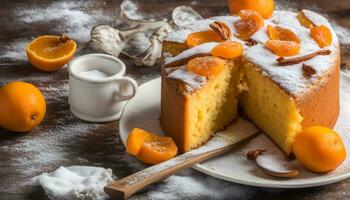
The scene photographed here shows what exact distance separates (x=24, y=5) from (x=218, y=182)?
2016mm

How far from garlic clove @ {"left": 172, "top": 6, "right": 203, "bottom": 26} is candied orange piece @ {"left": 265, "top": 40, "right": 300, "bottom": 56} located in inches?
43.9

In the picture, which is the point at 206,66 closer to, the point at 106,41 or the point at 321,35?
the point at 321,35

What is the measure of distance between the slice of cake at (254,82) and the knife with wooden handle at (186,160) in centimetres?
5

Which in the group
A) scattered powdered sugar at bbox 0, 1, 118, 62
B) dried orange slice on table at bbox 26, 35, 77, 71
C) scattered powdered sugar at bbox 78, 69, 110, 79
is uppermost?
scattered powdered sugar at bbox 78, 69, 110, 79

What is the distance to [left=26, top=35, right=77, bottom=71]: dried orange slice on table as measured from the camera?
3633 millimetres

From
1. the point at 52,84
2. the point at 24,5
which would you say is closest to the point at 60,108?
the point at 52,84

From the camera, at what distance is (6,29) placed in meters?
4.10

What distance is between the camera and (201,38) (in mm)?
3271

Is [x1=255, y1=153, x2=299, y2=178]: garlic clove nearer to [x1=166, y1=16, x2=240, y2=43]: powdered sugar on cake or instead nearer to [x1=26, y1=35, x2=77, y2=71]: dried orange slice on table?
[x1=166, y1=16, x2=240, y2=43]: powdered sugar on cake

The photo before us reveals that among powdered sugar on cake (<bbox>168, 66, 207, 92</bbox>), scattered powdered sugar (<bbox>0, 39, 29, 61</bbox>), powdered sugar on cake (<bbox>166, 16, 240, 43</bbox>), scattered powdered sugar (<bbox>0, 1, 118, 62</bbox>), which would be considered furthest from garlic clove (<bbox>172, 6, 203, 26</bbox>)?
powdered sugar on cake (<bbox>168, 66, 207, 92</bbox>)

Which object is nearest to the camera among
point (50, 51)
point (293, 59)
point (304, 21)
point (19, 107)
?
point (293, 59)

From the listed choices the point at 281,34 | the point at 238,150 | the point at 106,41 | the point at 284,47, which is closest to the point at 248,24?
the point at 281,34

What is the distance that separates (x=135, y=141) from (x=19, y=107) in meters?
0.57

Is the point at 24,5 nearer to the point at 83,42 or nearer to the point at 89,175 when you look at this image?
the point at 83,42
